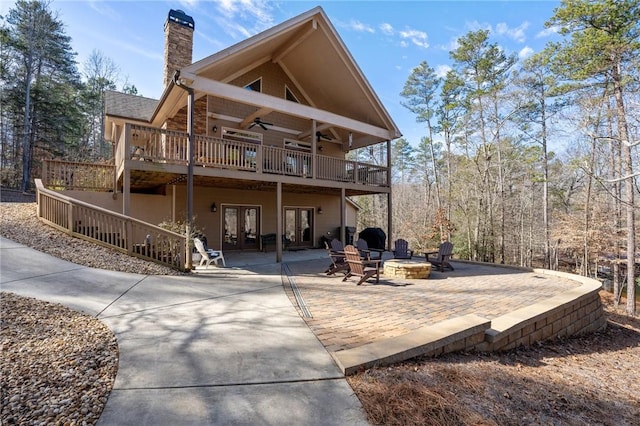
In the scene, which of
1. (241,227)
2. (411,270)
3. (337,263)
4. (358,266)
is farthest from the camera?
(241,227)

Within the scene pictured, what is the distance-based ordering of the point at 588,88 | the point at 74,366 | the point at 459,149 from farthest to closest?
the point at 459,149 < the point at 588,88 < the point at 74,366

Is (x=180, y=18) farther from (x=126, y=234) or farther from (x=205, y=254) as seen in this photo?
(x=205, y=254)

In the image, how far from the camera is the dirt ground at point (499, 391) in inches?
92.1

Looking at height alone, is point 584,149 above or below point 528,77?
below

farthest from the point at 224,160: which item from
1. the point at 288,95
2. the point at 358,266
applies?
the point at 288,95

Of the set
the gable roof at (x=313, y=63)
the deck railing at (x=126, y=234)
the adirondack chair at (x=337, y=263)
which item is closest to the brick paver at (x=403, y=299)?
the adirondack chair at (x=337, y=263)

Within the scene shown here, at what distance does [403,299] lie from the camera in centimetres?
560

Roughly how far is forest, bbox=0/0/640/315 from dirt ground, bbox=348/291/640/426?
1145cm

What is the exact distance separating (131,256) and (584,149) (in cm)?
2226

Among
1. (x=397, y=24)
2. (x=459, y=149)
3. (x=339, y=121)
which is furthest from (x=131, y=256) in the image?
(x=459, y=149)

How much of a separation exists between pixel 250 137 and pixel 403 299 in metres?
9.90

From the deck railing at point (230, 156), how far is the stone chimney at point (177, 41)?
10.8 ft

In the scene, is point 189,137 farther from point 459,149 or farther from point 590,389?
point 459,149

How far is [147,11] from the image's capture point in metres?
11.4
